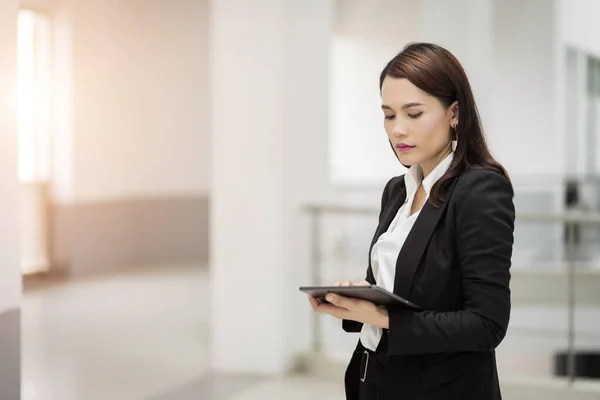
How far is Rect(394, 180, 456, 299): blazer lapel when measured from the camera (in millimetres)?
1832

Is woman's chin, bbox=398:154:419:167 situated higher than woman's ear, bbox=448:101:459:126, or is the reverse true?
woman's ear, bbox=448:101:459:126

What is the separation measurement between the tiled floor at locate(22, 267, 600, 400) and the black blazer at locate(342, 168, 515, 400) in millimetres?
3243

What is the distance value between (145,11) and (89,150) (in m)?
1.84

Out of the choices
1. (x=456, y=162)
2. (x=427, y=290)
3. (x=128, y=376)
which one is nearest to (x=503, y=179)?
(x=456, y=162)

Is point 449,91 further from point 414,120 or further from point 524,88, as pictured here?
point 524,88

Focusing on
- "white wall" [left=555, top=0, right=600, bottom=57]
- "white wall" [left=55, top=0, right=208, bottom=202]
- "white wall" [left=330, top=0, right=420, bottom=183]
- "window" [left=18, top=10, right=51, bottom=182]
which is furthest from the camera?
"white wall" [left=555, top=0, right=600, bottom=57]

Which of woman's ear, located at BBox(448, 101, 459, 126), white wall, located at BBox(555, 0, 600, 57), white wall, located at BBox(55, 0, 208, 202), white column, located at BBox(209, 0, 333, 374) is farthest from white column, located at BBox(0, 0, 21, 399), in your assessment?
white wall, located at BBox(555, 0, 600, 57)

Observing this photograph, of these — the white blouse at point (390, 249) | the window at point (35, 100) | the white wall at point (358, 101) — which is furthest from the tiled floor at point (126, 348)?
the white blouse at point (390, 249)

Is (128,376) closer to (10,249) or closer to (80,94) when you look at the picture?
(10,249)

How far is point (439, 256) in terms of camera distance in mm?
1820

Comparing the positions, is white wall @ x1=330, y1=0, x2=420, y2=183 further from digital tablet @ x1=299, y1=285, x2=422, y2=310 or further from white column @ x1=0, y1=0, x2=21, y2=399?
digital tablet @ x1=299, y1=285, x2=422, y2=310

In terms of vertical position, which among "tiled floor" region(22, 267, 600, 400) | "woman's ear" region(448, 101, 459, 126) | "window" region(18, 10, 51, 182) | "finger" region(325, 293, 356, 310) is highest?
"window" region(18, 10, 51, 182)

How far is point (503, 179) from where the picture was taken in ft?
5.94

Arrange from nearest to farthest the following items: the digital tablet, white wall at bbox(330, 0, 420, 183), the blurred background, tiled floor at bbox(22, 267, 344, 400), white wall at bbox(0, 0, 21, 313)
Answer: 1. the digital tablet
2. white wall at bbox(0, 0, 21, 313)
3. tiled floor at bbox(22, 267, 344, 400)
4. the blurred background
5. white wall at bbox(330, 0, 420, 183)
